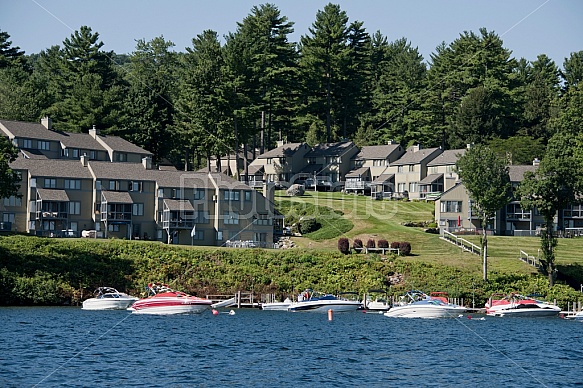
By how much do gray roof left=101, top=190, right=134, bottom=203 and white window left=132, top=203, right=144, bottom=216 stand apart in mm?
889

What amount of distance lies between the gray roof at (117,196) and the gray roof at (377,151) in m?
48.6

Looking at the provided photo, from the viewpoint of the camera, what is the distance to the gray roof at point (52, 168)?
96.5 m

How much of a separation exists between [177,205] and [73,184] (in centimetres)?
1191

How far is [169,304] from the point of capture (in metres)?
69.8

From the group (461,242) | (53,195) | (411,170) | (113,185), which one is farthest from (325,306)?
(411,170)

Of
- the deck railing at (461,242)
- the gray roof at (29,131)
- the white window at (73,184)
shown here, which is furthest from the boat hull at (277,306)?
the gray roof at (29,131)

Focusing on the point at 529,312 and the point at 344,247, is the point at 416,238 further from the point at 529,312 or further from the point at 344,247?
the point at 529,312

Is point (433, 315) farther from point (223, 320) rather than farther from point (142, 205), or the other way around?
point (142, 205)

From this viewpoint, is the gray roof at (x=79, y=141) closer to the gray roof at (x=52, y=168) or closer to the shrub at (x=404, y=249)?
the gray roof at (x=52, y=168)

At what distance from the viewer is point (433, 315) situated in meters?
70.4

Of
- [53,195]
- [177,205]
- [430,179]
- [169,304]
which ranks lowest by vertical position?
[169,304]

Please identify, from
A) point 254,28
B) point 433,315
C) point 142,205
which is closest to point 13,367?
point 433,315

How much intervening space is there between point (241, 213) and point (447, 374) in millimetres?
61764

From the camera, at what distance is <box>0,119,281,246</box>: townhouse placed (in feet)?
313
